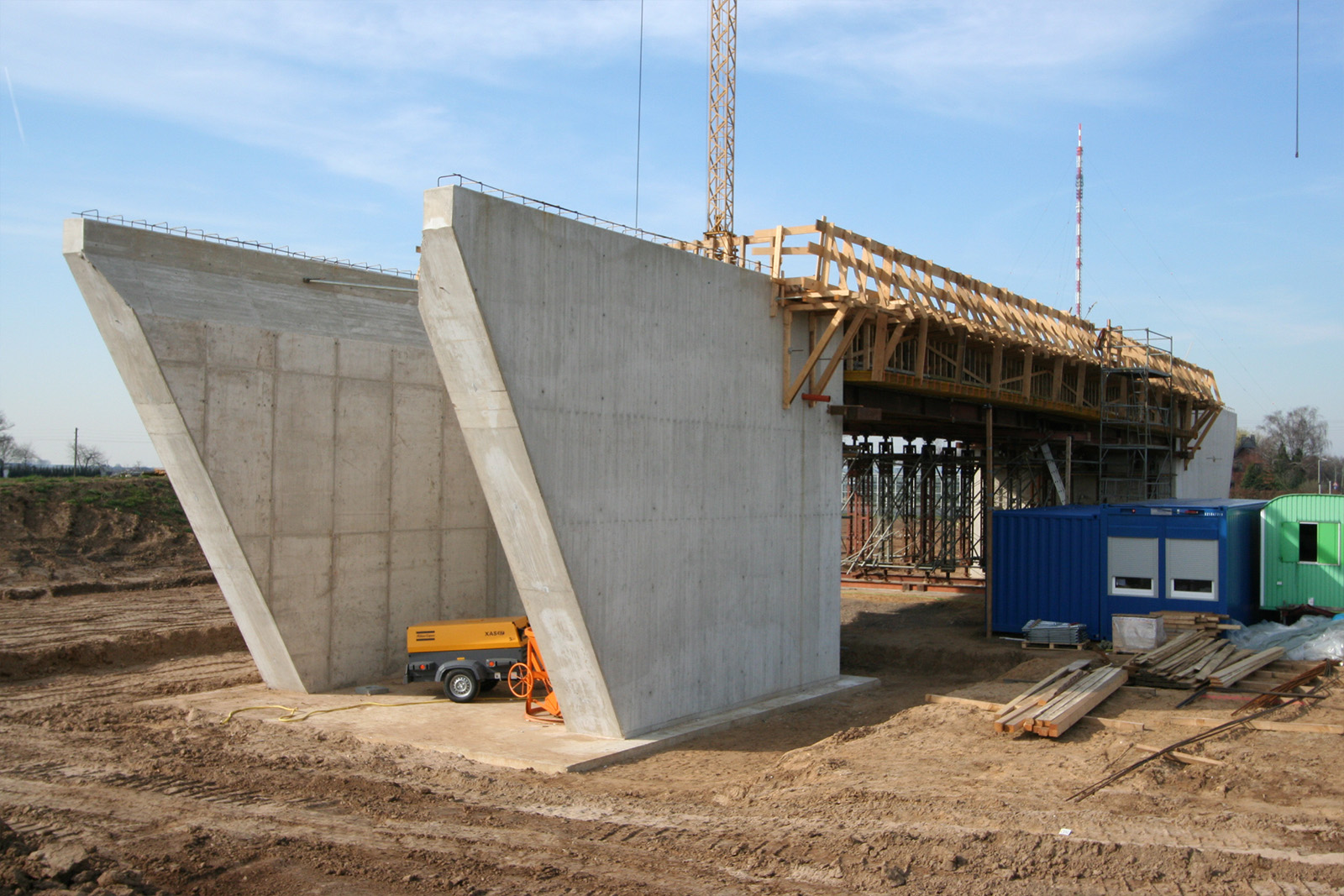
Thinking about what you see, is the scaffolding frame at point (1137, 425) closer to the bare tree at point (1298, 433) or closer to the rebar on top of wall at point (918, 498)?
the rebar on top of wall at point (918, 498)

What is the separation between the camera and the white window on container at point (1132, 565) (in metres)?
22.5

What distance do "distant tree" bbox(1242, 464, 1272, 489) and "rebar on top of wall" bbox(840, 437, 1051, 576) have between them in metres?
59.1

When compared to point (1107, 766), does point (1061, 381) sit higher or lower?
higher

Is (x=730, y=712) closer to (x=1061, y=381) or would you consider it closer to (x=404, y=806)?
(x=404, y=806)

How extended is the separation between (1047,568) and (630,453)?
13462 millimetres

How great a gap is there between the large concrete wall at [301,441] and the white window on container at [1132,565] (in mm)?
13829

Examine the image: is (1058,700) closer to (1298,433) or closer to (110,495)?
(110,495)

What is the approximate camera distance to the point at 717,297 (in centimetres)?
1650

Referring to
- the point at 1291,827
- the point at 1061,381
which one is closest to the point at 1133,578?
the point at 1061,381

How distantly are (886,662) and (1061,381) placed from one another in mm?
10699

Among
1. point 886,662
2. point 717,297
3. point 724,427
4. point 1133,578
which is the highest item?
point 717,297

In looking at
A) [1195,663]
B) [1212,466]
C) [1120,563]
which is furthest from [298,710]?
[1212,466]

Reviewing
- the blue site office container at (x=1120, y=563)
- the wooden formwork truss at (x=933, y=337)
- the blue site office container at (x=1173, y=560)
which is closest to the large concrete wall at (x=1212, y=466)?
the wooden formwork truss at (x=933, y=337)

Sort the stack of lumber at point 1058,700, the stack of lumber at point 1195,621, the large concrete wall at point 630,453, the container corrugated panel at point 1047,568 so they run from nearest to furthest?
the large concrete wall at point 630,453 < the stack of lumber at point 1058,700 < the stack of lumber at point 1195,621 < the container corrugated panel at point 1047,568
